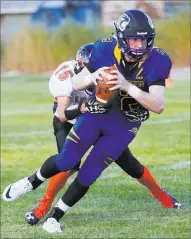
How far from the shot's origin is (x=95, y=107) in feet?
17.1

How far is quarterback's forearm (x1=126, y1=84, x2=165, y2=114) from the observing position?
15.9 ft

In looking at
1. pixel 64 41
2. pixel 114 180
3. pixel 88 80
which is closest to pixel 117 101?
pixel 88 80

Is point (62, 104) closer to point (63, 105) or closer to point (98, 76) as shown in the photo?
point (63, 105)

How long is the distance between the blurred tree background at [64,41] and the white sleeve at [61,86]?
14.9 meters

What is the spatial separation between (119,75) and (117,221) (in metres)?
1.26

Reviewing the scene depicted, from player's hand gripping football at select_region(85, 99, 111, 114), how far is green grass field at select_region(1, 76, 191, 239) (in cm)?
80

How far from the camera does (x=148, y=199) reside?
6.41 meters

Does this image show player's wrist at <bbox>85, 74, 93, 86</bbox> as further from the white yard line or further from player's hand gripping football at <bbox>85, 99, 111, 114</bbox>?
the white yard line

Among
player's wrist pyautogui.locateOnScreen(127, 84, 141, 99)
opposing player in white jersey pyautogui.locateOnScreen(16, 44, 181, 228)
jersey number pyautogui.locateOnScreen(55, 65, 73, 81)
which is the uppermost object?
player's wrist pyautogui.locateOnScreen(127, 84, 141, 99)

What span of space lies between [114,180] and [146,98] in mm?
2544

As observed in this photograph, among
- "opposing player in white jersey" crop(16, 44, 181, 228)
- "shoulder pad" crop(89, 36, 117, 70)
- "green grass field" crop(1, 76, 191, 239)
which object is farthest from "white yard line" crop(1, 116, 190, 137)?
"shoulder pad" crop(89, 36, 117, 70)

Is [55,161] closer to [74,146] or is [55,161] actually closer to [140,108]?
[74,146]

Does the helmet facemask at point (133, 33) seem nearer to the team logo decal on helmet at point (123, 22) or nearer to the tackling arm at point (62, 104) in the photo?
the team logo decal on helmet at point (123, 22)

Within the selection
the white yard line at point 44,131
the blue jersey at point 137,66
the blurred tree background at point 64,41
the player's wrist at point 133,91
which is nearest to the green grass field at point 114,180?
the white yard line at point 44,131
